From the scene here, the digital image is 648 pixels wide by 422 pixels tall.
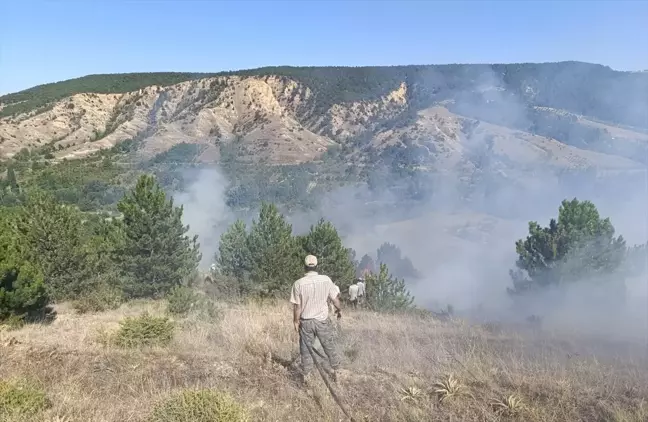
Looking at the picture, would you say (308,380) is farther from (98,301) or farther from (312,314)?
(98,301)

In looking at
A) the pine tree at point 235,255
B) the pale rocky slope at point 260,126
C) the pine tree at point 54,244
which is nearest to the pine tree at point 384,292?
the pine tree at point 235,255

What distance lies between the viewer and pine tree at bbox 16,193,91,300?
551 inches

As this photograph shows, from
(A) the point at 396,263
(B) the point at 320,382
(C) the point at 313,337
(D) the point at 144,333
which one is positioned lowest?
(A) the point at 396,263

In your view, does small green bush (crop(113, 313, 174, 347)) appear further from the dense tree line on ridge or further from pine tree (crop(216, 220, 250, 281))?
pine tree (crop(216, 220, 250, 281))

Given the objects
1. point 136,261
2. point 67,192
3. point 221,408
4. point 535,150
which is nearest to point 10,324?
point 221,408

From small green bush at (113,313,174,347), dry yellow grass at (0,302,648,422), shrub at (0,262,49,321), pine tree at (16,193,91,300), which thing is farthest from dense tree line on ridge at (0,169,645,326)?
dry yellow grass at (0,302,648,422)

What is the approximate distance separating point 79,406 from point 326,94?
10725 cm

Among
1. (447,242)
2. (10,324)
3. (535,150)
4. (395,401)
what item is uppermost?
(395,401)

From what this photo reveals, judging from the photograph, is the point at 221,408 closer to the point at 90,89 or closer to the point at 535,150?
the point at 535,150

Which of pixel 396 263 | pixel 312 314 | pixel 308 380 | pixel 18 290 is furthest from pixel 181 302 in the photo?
pixel 396 263

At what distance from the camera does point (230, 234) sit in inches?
715

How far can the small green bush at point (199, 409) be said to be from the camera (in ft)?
12.5

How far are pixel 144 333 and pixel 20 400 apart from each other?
2.41 m

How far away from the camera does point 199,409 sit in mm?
3852
